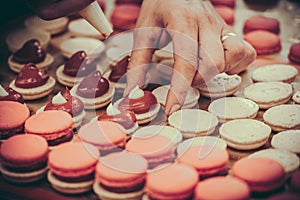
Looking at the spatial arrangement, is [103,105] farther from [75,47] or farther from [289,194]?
[289,194]

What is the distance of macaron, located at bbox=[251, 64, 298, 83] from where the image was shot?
2.38 metres

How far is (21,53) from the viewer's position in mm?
2535

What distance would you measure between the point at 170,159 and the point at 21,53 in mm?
1044

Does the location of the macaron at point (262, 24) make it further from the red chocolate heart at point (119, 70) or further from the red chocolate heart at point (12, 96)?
the red chocolate heart at point (12, 96)

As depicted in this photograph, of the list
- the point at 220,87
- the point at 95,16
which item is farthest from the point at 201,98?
A: the point at 95,16

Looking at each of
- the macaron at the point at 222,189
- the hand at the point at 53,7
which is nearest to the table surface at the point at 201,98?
the macaron at the point at 222,189

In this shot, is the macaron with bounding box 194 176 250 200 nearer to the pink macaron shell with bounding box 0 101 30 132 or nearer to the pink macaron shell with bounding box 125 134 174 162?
the pink macaron shell with bounding box 125 134 174 162

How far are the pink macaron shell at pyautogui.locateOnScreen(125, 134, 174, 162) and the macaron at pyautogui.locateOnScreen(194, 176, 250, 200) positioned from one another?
0.19m

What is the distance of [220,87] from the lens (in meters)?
2.31

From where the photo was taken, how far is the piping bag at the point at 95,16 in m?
2.13

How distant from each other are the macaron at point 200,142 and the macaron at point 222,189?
0.71ft

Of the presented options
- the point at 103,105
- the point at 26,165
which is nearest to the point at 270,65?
the point at 103,105

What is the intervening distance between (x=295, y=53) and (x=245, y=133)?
77 cm

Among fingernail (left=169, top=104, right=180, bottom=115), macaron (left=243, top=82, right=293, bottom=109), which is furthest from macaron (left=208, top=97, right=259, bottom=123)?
fingernail (left=169, top=104, right=180, bottom=115)
